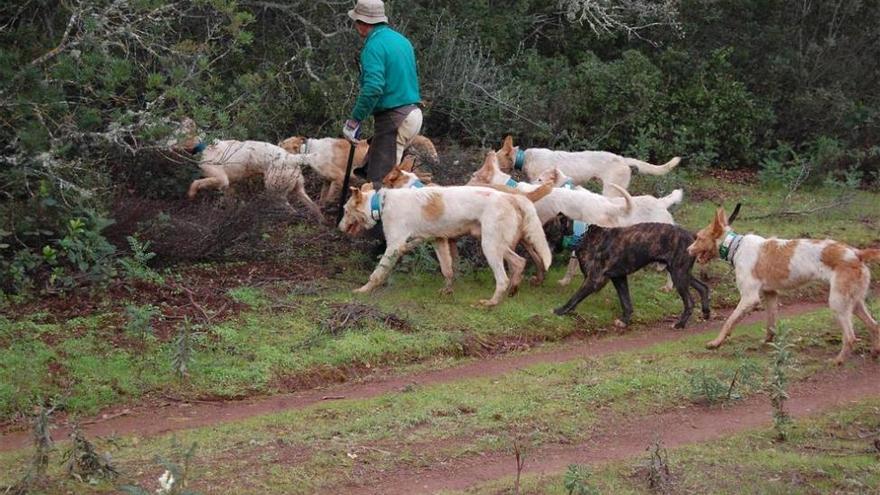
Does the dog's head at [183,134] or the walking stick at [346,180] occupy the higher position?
the dog's head at [183,134]

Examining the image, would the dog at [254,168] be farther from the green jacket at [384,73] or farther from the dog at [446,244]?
the green jacket at [384,73]

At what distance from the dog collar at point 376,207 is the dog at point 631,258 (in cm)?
198

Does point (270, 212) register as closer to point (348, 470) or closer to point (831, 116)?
point (348, 470)

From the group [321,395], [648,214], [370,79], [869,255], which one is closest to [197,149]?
[370,79]

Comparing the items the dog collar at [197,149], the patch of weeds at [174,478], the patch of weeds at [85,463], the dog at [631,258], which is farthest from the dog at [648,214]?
the patch of weeds at [85,463]

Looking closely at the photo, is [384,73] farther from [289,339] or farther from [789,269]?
[789,269]

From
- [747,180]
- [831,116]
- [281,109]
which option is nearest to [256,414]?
[281,109]

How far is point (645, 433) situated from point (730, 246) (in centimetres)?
286

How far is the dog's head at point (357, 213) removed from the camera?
39.2 ft

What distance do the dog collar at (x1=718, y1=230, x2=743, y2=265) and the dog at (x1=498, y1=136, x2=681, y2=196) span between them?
3419 mm

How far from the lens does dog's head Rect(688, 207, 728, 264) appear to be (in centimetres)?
1073

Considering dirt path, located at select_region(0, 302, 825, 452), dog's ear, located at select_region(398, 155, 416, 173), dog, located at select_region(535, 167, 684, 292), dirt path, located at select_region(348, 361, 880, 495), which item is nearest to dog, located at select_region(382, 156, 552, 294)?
dog's ear, located at select_region(398, 155, 416, 173)

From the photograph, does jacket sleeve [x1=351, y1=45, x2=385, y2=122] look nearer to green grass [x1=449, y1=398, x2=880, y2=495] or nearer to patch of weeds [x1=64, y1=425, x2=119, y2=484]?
green grass [x1=449, y1=398, x2=880, y2=495]

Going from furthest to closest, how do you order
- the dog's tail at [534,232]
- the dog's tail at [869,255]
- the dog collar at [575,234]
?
the dog collar at [575,234]
the dog's tail at [534,232]
the dog's tail at [869,255]
